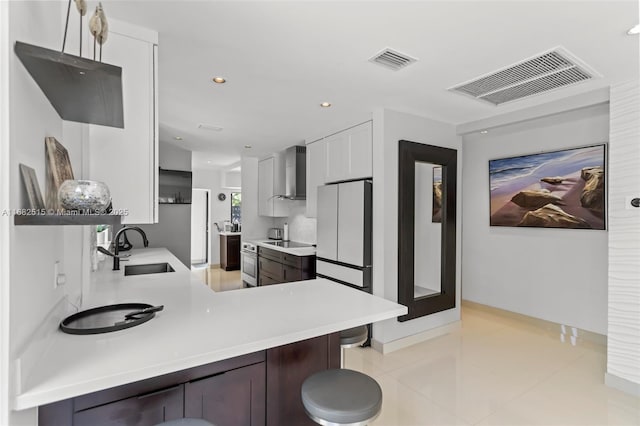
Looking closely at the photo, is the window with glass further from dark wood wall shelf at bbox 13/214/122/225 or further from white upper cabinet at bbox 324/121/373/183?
dark wood wall shelf at bbox 13/214/122/225

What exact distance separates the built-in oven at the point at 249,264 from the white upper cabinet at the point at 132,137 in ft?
12.8

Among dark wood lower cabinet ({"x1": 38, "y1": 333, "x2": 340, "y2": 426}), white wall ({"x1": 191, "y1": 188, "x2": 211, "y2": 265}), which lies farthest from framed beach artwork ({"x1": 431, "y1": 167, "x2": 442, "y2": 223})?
white wall ({"x1": 191, "y1": 188, "x2": 211, "y2": 265})

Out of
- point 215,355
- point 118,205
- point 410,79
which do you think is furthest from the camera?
point 410,79

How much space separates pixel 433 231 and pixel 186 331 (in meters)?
2.99

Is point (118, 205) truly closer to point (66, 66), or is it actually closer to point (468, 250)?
point (66, 66)

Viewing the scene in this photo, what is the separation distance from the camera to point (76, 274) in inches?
67.7

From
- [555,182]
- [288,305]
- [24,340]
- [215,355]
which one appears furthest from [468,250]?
[24,340]

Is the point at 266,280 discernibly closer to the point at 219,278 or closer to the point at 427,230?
the point at 219,278

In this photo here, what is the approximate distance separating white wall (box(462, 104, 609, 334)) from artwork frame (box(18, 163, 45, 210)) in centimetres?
376

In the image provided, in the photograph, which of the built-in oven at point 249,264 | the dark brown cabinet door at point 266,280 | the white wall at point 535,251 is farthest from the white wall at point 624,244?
the built-in oven at point 249,264

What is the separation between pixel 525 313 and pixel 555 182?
1624 mm

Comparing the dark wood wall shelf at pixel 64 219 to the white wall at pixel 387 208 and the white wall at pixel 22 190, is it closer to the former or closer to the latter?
the white wall at pixel 22 190

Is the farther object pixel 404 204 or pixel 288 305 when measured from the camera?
pixel 404 204

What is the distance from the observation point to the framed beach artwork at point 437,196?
3.65m
